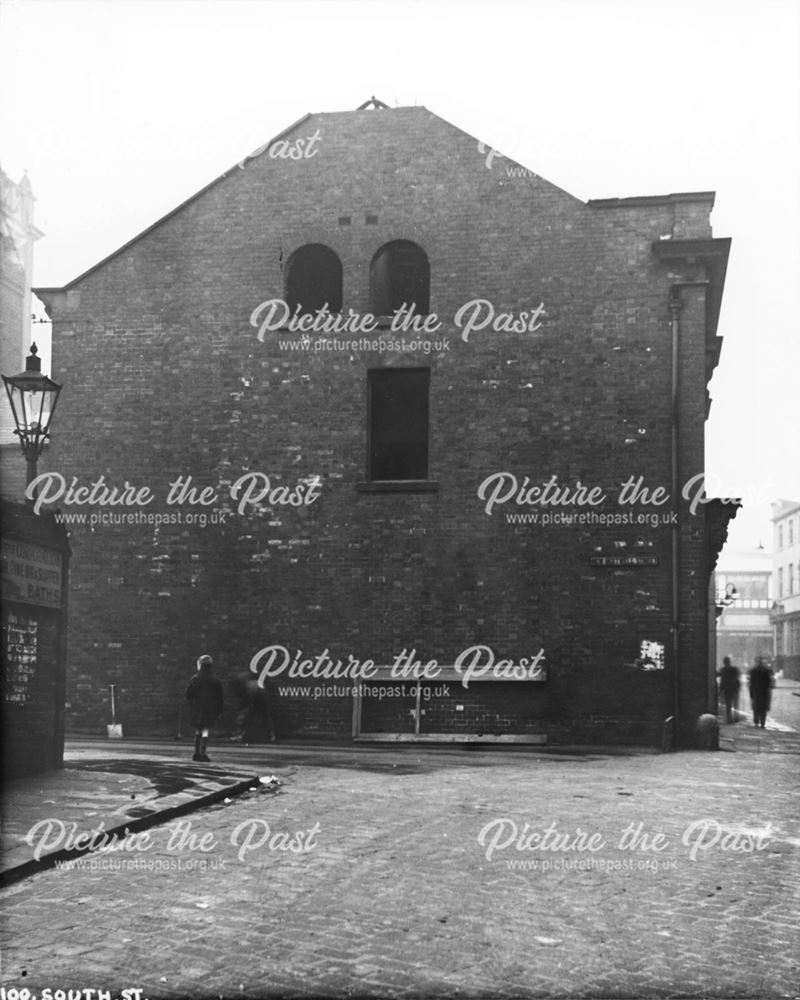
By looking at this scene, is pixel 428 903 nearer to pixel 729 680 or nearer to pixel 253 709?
pixel 253 709

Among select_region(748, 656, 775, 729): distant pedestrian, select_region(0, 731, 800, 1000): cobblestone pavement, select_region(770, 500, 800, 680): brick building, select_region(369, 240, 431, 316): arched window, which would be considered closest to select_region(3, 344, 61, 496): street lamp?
select_region(0, 731, 800, 1000): cobblestone pavement

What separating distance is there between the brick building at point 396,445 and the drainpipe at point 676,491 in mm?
46

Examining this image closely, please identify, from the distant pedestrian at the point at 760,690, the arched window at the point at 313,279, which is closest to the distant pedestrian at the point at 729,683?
the distant pedestrian at the point at 760,690

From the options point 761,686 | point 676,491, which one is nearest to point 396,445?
point 676,491

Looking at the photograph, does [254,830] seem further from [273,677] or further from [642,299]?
[642,299]

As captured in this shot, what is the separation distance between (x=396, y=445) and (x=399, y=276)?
114 inches

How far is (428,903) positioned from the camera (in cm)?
733

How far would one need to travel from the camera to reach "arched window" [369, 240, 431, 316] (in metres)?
20.2

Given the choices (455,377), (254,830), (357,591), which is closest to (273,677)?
(357,591)

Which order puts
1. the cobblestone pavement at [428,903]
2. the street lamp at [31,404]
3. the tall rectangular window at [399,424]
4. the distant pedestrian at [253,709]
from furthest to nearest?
the tall rectangular window at [399,424] → the distant pedestrian at [253,709] → the street lamp at [31,404] → the cobblestone pavement at [428,903]

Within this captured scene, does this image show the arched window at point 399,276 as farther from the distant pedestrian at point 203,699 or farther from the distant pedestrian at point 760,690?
the distant pedestrian at point 760,690

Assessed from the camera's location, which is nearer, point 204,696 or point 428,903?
point 428,903

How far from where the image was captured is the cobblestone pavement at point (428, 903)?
229 inches

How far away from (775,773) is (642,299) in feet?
25.7
